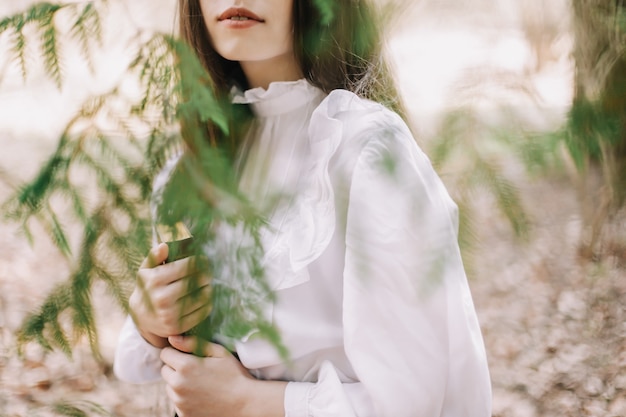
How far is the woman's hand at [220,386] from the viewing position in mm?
1070

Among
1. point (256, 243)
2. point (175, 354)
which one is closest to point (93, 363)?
point (175, 354)

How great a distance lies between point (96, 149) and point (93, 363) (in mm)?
2916

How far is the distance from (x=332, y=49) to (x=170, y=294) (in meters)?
0.44

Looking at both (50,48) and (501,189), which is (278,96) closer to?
(50,48)

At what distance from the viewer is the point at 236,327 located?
82 cm

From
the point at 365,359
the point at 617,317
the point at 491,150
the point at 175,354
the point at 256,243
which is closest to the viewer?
the point at 491,150

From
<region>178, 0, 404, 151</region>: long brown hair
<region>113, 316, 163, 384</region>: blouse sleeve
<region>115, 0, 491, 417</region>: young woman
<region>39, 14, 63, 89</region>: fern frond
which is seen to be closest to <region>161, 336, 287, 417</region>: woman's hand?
<region>115, 0, 491, 417</region>: young woman

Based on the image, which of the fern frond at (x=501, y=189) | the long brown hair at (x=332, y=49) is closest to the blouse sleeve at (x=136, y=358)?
the long brown hair at (x=332, y=49)

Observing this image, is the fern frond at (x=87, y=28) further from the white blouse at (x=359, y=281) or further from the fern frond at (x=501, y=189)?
the fern frond at (x=501, y=189)

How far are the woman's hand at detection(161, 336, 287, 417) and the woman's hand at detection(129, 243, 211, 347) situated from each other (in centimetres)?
6

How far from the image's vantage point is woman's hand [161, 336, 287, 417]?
1070 mm

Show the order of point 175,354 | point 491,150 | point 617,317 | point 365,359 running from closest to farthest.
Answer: point 491,150 < point 365,359 < point 175,354 < point 617,317

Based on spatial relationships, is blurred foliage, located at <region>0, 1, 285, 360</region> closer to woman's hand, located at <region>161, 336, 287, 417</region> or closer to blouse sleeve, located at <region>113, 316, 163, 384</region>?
woman's hand, located at <region>161, 336, 287, 417</region>

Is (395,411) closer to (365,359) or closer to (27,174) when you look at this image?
(365,359)
